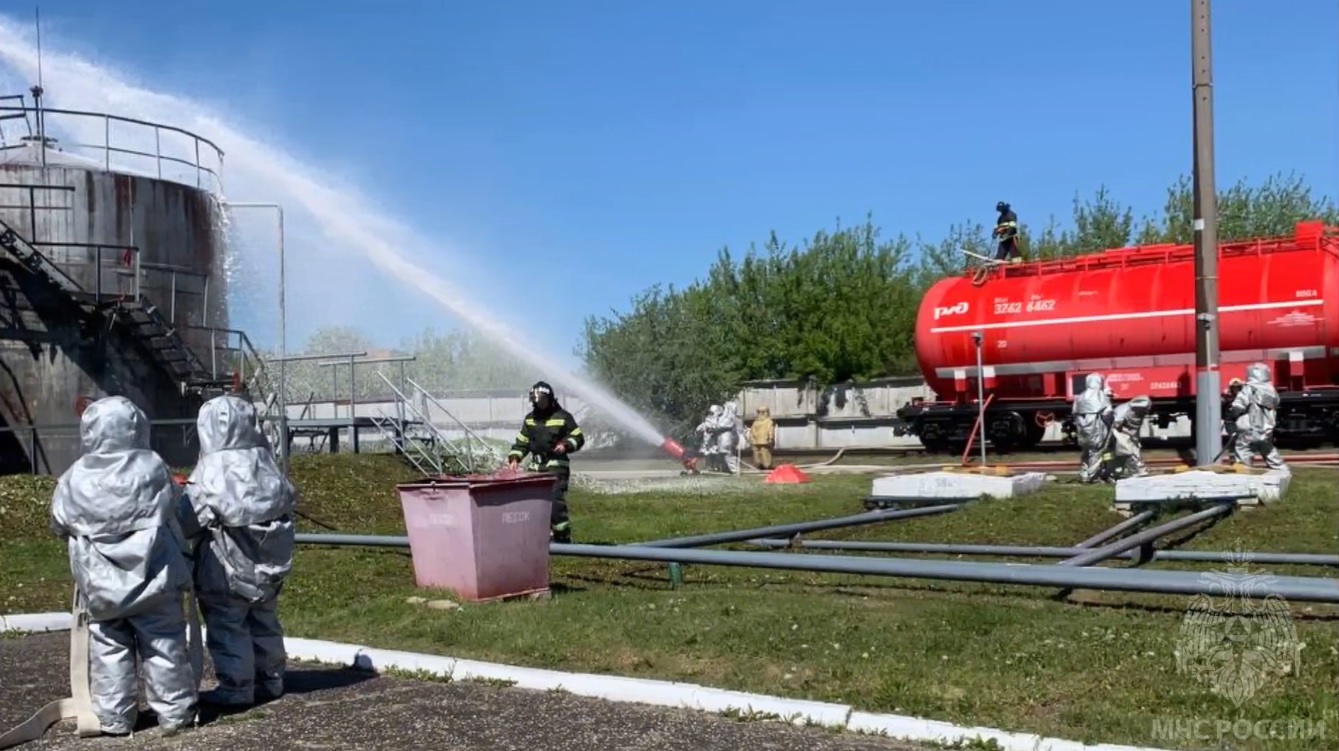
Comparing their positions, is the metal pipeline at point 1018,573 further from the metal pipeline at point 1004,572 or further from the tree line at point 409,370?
the tree line at point 409,370

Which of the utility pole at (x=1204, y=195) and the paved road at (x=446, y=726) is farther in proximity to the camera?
the utility pole at (x=1204, y=195)

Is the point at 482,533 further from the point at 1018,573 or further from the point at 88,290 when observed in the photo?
the point at 88,290

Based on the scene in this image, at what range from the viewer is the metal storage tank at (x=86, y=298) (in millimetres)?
17625

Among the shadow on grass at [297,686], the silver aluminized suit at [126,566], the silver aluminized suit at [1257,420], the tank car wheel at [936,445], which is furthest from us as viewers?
the tank car wheel at [936,445]

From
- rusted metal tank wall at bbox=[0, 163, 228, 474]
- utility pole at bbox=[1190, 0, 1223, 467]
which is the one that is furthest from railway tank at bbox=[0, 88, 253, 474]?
utility pole at bbox=[1190, 0, 1223, 467]

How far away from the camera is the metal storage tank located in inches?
694

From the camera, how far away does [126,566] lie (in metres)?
5.72

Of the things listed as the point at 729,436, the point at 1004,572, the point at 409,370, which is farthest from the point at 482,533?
the point at 409,370

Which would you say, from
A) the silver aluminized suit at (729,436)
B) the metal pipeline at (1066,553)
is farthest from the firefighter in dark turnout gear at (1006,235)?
the metal pipeline at (1066,553)

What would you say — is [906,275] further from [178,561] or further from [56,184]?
[178,561]

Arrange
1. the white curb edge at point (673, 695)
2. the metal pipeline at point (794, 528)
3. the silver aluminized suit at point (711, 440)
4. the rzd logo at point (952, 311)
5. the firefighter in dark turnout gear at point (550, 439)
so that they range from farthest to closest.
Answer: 1. the rzd logo at point (952, 311)
2. the silver aluminized suit at point (711, 440)
3. the firefighter in dark turnout gear at point (550, 439)
4. the metal pipeline at point (794, 528)
5. the white curb edge at point (673, 695)

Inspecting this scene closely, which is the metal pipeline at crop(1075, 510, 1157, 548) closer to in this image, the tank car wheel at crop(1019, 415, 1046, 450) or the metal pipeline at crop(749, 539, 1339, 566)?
the metal pipeline at crop(749, 539, 1339, 566)

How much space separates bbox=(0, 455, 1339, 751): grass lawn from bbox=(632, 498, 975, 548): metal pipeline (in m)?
0.18

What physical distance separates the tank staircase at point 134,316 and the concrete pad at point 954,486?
396 inches
